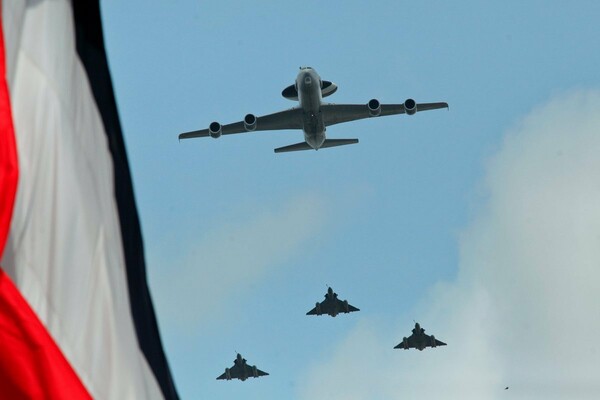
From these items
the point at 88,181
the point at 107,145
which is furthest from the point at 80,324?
the point at 107,145

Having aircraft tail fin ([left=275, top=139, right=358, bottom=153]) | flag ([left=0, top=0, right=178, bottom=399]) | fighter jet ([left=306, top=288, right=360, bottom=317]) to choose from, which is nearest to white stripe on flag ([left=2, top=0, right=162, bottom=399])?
flag ([left=0, top=0, right=178, bottom=399])

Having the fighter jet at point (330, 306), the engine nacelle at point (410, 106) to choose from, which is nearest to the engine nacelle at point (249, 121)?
the engine nacelle at point (410, 106)

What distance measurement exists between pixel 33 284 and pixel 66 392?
1.56 feet

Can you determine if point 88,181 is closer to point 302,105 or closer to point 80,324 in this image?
point 80,324

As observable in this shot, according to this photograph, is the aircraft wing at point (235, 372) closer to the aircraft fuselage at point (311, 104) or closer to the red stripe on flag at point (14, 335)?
the aircraft fuselage at point (311, 104)

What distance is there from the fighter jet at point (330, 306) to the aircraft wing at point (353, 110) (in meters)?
11.2

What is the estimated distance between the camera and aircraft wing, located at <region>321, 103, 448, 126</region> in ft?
170

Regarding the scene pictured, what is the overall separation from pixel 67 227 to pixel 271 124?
158ft

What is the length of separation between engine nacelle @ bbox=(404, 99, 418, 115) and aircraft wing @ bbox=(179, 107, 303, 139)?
4.71 meters

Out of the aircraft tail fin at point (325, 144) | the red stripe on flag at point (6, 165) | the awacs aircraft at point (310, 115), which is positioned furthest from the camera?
the awacs aircraft at point (310, 115)

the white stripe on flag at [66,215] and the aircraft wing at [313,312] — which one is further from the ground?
the aircraft wing at [313,312]

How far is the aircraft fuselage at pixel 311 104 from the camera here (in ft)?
161

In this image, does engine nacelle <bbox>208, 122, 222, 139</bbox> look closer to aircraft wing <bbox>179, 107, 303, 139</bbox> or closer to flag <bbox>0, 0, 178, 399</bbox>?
aircraft wing <bbox>179, 107, 303, 139</bbox>

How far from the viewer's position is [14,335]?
4496 millimetres
